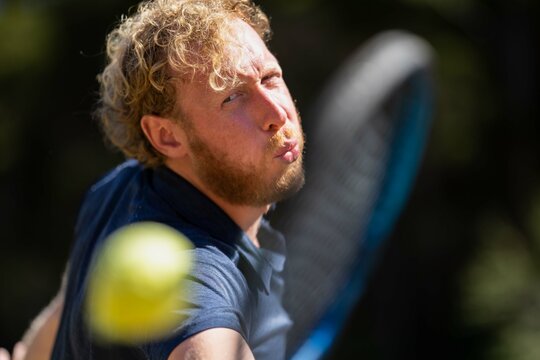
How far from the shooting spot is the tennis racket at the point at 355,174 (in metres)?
2.94

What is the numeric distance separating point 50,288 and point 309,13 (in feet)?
7.32

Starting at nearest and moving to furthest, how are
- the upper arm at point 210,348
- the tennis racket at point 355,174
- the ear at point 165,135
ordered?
1. the upper arm at point 210,348
2. the ear at point 165,135
3. the tennis racket at point 355,174

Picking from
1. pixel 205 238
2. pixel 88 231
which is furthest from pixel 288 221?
pixel 205 238

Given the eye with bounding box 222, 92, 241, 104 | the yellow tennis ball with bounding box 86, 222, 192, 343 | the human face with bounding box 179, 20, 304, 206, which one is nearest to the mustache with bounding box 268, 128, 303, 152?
the human face with bounding box 179, 20, 304, 206

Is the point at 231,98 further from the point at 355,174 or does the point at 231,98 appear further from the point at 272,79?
the point at 355,174

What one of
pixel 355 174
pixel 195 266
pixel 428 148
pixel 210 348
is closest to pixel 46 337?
pixel 195 266

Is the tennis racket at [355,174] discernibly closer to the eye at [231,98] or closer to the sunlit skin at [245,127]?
the sunlit skin at [245,127]

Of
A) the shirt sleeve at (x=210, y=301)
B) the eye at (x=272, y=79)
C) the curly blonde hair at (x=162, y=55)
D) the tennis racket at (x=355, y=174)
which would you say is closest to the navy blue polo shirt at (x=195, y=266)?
the shirt sleeve at (x=210, y=301)

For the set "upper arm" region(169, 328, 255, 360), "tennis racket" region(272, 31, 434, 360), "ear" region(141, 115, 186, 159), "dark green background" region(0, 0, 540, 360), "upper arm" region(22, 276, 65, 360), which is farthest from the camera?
"dark green background" region(0, 0, 540, 360)

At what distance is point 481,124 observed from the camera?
5457 millimetres

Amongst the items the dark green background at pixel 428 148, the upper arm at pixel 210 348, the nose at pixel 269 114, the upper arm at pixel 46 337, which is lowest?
the dark green background at pixel 428 148

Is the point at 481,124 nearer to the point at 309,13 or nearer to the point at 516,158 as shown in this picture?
the point at 516,158

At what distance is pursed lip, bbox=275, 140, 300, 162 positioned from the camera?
6.98 ft

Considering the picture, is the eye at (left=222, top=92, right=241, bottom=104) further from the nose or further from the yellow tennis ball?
the yellow tennis ball
